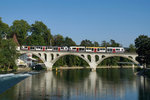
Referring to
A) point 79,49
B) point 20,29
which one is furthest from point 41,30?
point 79,49

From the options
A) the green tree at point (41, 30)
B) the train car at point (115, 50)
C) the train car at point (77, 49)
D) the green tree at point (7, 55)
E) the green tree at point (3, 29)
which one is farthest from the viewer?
the green tree at point (41, 30)

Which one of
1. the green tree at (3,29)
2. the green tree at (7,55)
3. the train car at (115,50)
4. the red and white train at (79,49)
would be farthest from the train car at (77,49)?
the green tree at (3,29)

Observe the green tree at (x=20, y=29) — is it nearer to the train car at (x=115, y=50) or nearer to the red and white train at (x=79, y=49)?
the red and white train at (x=79, y=49)

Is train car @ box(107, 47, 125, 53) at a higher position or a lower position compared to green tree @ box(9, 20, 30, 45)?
lower

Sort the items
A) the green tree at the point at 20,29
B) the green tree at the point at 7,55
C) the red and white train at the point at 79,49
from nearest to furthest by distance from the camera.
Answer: the green tree at the point at 7,55 < the red and white train at the point at 79,49 < the green tree at the point at 20,29

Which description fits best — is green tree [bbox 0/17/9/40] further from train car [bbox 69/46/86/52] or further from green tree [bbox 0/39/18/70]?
train car [bbox 69/46/86/52]

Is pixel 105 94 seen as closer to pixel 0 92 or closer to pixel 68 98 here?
pixel 68 98

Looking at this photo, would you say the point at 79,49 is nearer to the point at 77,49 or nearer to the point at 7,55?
the point at 77,49

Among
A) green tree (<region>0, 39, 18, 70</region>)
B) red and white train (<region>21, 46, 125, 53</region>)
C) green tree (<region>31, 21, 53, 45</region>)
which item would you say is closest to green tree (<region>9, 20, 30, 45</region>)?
green tree (<region>31, 21, 53, 45</region>)

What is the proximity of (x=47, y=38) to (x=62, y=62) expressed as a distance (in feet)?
73.3

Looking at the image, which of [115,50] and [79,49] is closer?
[115,50]

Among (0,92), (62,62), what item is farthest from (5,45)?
(0,92)

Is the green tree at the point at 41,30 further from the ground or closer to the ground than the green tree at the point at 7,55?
further from the ground

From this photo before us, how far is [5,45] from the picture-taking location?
3300 inches
